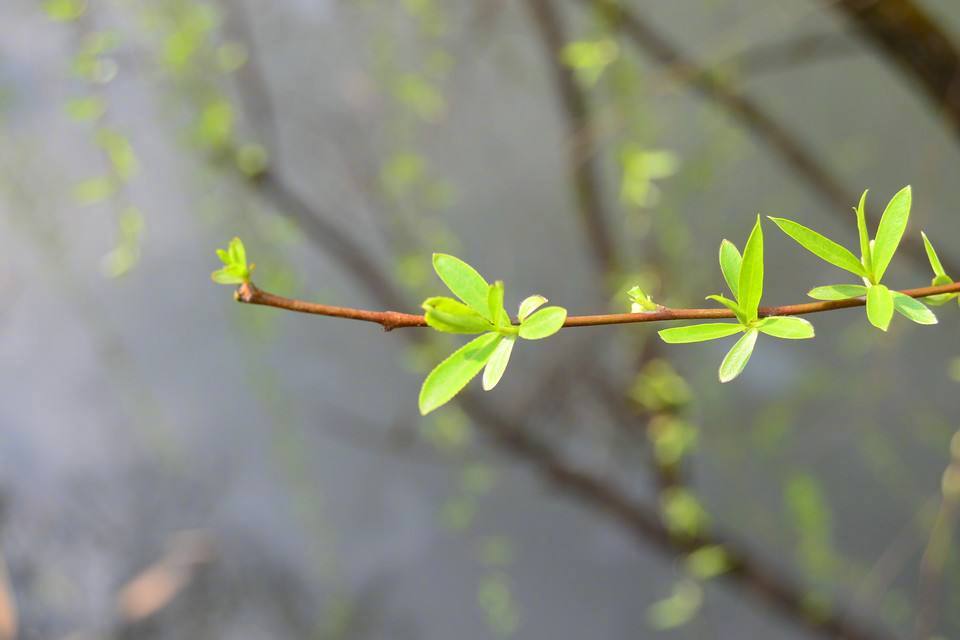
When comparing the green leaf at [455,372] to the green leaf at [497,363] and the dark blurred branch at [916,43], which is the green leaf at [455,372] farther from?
the dark blurred branch at [916,43]

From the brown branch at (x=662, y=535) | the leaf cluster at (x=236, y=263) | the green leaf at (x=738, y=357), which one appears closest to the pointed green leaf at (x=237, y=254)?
the leaf cluster at (x=236, y=263)

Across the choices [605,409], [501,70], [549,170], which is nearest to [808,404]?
[605,409]

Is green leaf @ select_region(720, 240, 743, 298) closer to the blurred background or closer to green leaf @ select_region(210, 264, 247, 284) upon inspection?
green leaf @ select_region(210, 264, 247, 284)

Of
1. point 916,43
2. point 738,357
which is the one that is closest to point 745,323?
point 738,357

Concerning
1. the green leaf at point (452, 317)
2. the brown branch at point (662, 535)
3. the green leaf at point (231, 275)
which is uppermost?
the green leaf at point (231, 275)

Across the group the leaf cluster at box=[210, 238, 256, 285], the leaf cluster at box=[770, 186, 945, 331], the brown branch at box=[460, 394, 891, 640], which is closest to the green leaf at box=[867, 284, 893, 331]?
the leaf cluster at box=[770, 186, 945, 331]

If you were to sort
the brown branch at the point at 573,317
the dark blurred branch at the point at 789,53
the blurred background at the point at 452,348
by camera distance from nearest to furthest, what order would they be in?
1. the brown branch at the point at 573,317
2. the dark blurred branch at the point at 789,53
3. the blurred background at the point at 452,348

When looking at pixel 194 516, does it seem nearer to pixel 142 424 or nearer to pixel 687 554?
pixel 142 424

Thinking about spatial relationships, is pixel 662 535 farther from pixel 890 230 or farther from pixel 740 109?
pixel 890 230
